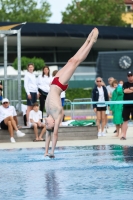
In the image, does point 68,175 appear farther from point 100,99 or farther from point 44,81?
point 100,99

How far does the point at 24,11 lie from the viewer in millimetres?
A: 110188

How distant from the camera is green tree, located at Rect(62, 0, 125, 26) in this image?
106 metres

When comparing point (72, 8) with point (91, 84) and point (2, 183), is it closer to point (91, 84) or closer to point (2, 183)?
point (91, 84)

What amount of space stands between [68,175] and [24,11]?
10210cm

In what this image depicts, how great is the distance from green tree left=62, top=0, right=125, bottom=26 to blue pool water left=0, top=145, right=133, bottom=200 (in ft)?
304

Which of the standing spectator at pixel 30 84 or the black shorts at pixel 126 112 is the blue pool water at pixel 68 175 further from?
the standing spectator at pixel 30 84

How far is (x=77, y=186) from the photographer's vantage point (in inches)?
322

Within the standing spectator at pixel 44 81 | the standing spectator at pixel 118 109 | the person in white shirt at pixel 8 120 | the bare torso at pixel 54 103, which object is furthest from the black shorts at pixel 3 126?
the bare torso at pixel 54 103

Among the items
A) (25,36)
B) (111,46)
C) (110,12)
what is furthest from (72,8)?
(25,36)

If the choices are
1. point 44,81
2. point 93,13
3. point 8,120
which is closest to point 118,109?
point 44,81

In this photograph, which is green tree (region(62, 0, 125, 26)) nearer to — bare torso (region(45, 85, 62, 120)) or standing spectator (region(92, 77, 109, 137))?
standing spectator (region(92, 77, 109, 137))

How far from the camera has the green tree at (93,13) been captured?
106 m

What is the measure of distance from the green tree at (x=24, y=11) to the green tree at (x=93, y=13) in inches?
135

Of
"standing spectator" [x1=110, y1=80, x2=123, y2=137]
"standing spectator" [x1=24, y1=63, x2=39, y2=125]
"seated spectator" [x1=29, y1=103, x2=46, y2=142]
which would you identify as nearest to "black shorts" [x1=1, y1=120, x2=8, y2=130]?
"seated spectator" [x1=29, y1=103, x2=46, y2=142]
